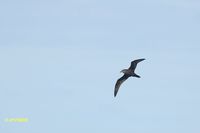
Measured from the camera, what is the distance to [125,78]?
137 metres

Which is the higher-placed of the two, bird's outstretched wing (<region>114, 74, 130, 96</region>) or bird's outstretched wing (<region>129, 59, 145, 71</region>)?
bird's outstretched wing (<region>114, 74, 130, 96</region>)

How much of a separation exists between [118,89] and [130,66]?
10113 millimetres

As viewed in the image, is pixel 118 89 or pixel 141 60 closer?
→ pixel 141 60

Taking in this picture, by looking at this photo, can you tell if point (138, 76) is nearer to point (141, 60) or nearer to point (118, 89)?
point (141, 60)

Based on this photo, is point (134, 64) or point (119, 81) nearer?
point (134, 64)

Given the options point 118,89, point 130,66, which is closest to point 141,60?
point 130,66

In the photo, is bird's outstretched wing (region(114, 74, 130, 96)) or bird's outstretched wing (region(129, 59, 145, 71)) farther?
bird's outstretched wing (region(114, 74, 130, 96))

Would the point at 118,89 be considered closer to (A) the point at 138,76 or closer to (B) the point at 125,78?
(B) the point at 125,78

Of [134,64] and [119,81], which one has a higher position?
[119,81]

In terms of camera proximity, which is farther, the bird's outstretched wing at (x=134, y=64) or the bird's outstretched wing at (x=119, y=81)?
the bird's outstretched wing at (x=119, y=81)

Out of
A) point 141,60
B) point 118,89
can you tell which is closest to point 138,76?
point 141,60

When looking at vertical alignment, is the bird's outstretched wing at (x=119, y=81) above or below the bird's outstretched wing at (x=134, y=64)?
above

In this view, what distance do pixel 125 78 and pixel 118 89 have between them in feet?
12.5

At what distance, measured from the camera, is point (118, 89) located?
13975 cm
